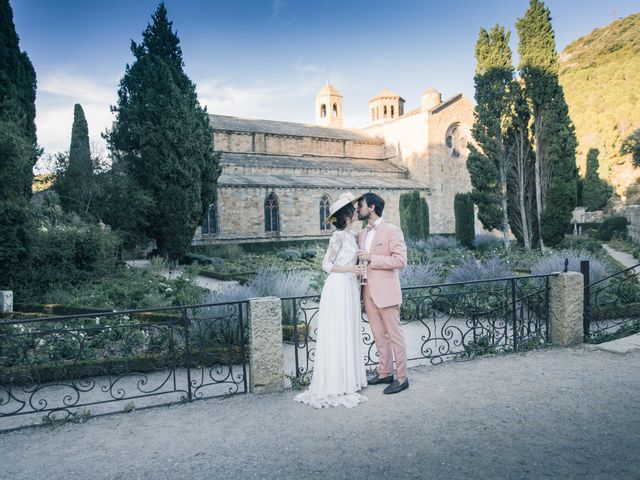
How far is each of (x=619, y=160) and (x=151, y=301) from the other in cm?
4071

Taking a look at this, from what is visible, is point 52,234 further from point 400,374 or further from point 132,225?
point 400,374

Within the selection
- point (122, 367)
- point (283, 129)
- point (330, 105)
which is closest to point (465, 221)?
point (283, 129)

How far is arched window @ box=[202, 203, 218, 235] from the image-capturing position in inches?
938

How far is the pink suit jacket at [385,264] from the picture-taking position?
167 inches

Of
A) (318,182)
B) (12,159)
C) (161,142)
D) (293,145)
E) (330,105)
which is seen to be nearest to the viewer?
(12,159)

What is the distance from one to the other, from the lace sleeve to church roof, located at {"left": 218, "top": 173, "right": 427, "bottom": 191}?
20326mm

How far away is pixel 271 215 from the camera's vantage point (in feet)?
84.6

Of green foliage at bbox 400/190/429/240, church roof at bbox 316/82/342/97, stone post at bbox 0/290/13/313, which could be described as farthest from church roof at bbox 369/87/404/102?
stone post at bbox 0/290/13/313

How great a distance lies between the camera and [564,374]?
4793mm

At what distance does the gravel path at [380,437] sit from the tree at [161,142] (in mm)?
14851

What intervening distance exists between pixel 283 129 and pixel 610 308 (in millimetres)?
27957

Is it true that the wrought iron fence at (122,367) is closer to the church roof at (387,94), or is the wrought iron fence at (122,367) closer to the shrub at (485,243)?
the shrub at (485,243)

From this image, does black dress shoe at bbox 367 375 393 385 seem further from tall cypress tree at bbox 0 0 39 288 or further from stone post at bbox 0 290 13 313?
tall cypress tree at bbox 0 0 39 288

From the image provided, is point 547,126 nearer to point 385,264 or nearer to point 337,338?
→ point 385,264
